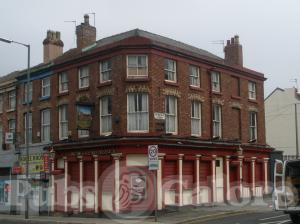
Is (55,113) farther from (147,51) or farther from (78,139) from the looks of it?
(147,51)

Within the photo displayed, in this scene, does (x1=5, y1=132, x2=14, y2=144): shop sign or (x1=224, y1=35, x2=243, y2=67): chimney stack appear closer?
(x1=5, y1=132, x2=14, y2=144): shop sign

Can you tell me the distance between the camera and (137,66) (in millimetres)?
28734

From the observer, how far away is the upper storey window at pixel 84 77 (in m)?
31.2

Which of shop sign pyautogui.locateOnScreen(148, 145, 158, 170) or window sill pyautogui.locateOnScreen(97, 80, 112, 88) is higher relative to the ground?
window sill pyautogui.locateOnScreen(97, 80, 112, 88)

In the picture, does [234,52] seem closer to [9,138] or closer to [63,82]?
[63,82]

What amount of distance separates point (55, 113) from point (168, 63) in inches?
319

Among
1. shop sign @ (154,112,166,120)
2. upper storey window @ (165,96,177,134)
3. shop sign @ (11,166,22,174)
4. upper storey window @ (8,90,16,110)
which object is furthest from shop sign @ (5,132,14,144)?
shop sign @ (154,112,166,120)

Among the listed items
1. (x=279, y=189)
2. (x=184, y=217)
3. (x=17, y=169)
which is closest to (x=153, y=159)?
(x=184, y=217)

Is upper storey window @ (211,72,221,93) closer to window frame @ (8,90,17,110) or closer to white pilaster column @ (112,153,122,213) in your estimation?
white pilaster column @ (112,153,122,213)

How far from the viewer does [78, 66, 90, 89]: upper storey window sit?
31.2 meters

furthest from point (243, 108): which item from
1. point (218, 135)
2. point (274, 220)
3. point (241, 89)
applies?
point (274, 220)

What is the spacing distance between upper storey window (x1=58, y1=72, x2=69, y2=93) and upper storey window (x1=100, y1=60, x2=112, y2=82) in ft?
11.5

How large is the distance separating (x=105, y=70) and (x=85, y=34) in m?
5.18

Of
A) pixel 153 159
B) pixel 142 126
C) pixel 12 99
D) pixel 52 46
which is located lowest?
pixel 153 159
